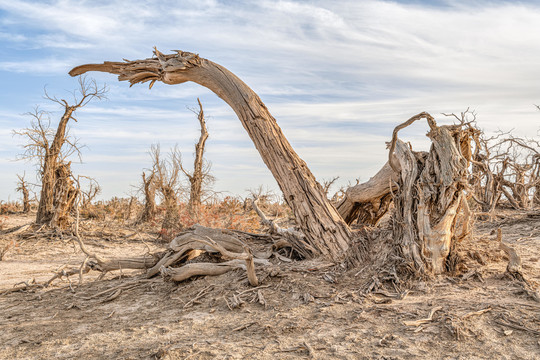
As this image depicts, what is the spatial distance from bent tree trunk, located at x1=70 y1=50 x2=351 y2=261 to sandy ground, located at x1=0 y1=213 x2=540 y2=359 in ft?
1.59

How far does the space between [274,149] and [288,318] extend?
2.43 meters

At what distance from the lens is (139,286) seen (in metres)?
6.47

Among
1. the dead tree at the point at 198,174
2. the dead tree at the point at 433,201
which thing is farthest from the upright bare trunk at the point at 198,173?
the dead tree at the point at 433,201

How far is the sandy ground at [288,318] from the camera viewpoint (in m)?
3.76

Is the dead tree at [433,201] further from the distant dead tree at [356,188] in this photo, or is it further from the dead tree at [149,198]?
the dead tree at [149,198]

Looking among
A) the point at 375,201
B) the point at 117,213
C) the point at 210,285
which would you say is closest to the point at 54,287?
the point at 210,285

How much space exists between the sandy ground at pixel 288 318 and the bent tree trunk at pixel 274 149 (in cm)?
49

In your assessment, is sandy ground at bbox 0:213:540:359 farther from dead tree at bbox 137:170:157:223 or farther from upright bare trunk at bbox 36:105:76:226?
dead tree at bbox 137:170:157:223

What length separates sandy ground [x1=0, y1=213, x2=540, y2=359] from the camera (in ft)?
12.3

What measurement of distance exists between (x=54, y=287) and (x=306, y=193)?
4.10 meters

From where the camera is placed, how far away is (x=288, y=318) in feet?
14.4

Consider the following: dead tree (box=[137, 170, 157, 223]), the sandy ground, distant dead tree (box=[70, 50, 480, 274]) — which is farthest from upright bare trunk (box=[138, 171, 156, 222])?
the sandy ground

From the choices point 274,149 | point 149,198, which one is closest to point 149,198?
point 149,198

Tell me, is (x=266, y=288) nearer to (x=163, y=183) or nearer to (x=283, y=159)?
(x=283, y=159)
